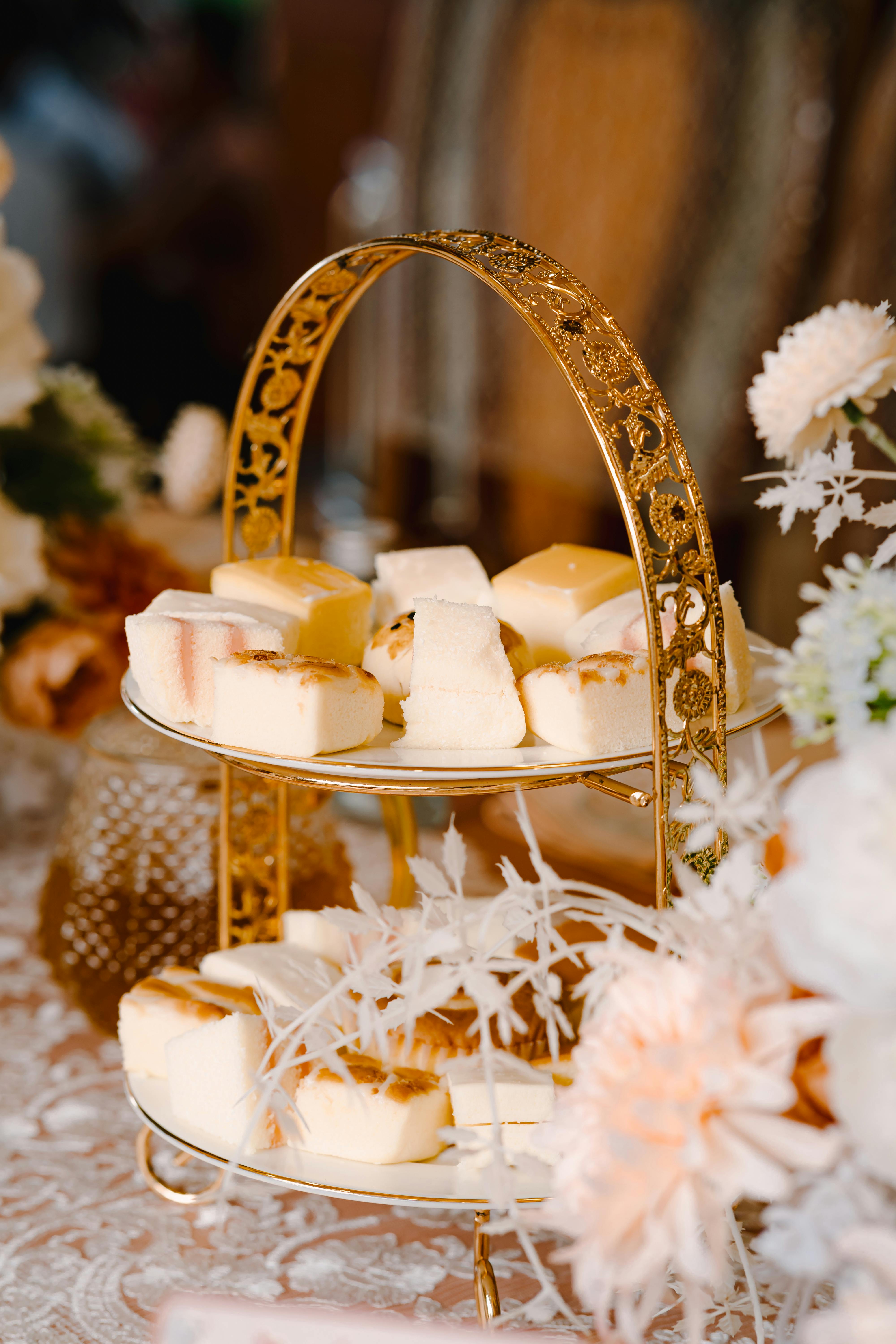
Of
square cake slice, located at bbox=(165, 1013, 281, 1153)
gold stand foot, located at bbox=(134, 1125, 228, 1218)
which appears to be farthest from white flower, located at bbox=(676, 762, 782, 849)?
gold stand foot, located at bbox=(134, 1125, 228, 1218)

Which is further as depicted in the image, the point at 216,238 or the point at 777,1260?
the point at 216,238

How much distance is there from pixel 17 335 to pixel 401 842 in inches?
18.4

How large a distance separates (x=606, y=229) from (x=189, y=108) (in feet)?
5.27

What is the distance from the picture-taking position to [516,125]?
190 centimetres

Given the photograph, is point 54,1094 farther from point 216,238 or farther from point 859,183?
point 216,238

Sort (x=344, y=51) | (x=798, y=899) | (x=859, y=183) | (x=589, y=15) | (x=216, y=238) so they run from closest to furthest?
(x=798, y=899) → (x=859, y=183) → (x=589, y=15) → (x=344, y=51) → (x=216, y=238)

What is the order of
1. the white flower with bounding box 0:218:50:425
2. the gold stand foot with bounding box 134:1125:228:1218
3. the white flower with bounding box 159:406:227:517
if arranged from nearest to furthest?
the gold stand foot with bounding box 134:1125:228:1218
the white flower with bounding box 0:218:50:425
the white flower with bounding box 159:406:227:517

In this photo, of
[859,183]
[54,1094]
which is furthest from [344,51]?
[54,1094]

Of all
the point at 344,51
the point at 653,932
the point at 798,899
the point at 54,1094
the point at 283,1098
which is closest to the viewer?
the point at 798,899

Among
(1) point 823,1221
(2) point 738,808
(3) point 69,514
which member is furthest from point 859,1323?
(3) point 69,514

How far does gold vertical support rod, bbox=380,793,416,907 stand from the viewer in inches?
30.9

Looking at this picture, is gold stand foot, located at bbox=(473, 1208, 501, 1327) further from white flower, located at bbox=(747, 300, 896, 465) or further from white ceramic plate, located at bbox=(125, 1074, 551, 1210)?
white flower, located at bbox=(747, 300, 896, 465)

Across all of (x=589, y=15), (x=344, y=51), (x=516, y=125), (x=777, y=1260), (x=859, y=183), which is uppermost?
(x=344, y=51)

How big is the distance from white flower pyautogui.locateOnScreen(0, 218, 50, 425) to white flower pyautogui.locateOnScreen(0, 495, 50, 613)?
77 millimetres
